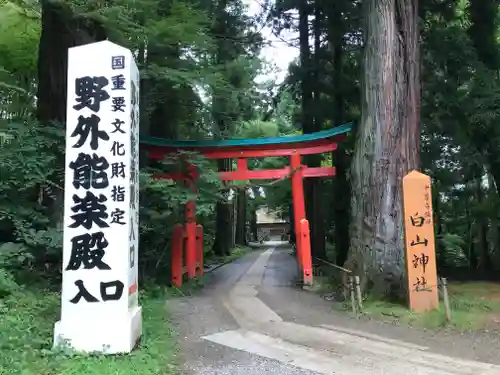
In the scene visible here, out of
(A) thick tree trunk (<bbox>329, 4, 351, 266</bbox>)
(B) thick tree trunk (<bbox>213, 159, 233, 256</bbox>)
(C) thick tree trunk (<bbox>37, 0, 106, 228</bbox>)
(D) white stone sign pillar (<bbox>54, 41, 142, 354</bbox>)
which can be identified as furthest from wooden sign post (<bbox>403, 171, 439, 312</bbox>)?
(B) thick tree trunk (<bbox>213, 159, 233, 256</bbox>)

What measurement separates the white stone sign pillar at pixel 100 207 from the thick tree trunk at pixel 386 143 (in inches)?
164

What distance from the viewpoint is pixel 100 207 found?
486 centimetres

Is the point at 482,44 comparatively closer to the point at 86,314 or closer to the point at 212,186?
the point at 212,186

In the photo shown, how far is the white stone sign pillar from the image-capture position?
4625 millimetres

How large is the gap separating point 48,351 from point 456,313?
5.51 meters

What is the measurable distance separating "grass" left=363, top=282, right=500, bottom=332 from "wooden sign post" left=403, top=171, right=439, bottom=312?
0.23 metres

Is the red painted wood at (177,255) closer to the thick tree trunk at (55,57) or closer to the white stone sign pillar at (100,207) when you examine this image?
the thick tree trunk at (55,57)

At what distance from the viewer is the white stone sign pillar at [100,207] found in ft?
15.2

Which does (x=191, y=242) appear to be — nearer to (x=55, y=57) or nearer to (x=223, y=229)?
(x=55, y=57)

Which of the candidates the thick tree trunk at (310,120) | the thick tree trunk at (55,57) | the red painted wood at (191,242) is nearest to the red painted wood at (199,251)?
the red painted wood at (191,242)

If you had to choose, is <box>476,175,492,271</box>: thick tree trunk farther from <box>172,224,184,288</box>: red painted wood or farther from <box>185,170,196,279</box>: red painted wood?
<box>172,224,184,288</box>: red painted wood

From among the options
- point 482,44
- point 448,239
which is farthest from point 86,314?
point 448,239

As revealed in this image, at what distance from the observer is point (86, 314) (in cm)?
463

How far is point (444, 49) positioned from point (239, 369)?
29.8 ft
